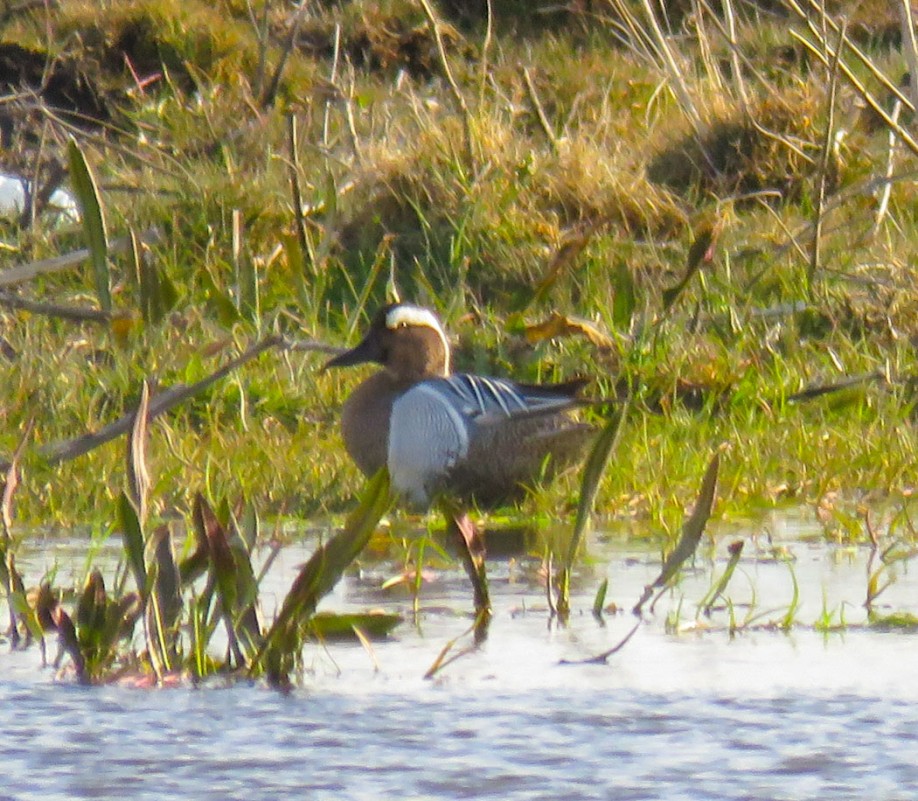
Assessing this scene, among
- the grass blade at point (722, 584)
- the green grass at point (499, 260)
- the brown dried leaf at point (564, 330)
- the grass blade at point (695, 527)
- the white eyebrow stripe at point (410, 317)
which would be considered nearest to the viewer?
the grass blade at point (695, 527)

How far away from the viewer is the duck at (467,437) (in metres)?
6.04

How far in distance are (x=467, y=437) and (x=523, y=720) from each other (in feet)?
8.49

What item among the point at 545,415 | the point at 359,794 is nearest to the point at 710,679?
the point at 359,794

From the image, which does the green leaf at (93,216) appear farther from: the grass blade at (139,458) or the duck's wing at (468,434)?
the duck's wing at (468,434)

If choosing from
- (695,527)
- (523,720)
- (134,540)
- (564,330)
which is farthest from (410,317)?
(523,720)

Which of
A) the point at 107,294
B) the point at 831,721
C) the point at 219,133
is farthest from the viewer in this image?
the point at 219,133

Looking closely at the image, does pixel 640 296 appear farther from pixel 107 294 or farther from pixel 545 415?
pixel 107 294

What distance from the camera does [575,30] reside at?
38.7 ft

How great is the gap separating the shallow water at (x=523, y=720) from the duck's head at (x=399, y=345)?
224 centimetres

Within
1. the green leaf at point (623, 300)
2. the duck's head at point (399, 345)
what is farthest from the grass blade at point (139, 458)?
the green leaf at point (623, 300)

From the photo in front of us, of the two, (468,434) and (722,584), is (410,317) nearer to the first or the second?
(468,434)

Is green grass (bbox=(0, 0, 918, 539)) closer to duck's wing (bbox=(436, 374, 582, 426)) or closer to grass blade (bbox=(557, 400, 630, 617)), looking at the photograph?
duck's wing (bbox=(436, 374, 582, 426))

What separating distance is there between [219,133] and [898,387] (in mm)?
3914

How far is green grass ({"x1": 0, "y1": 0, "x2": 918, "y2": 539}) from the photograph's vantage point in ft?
19.8
